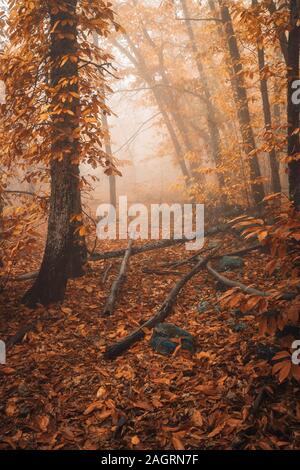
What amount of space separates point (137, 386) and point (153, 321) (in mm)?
1323

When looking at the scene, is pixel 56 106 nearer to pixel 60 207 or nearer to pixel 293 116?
pixel 60 207

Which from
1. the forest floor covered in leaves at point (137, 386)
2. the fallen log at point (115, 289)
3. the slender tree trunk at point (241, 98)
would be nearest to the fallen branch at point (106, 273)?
the fallen log at point (115, 289)

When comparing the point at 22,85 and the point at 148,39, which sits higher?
the point at 148,39

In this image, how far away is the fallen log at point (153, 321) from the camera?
484 cm

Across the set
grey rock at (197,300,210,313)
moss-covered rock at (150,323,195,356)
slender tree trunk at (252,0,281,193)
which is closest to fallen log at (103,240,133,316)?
moss-covered rock at (150,323,195,356)

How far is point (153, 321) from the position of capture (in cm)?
547

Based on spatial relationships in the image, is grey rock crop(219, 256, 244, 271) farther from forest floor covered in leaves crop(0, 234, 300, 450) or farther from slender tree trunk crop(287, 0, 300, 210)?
slender tree trunk crop(287, 0, 300, 210)

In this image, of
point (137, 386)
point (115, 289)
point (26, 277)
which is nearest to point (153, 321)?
point (115, 289)

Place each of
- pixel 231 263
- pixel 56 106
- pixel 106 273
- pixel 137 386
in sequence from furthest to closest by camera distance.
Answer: pixel 231 263, pixel 106 273, pixel 56 106, pixel 137 386

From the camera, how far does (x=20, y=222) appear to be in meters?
6.00

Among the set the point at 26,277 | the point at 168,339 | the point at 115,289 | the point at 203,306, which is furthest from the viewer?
the point at 26,277
